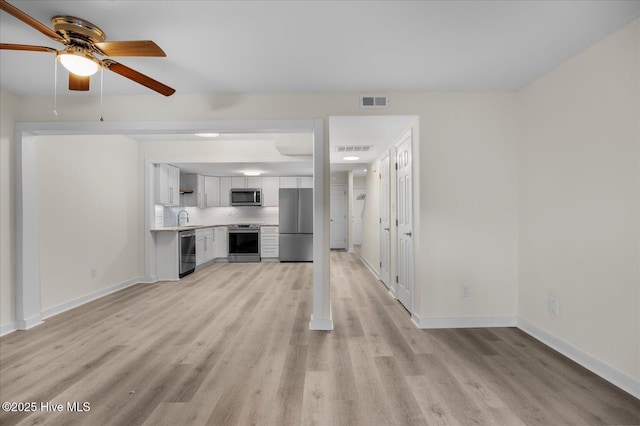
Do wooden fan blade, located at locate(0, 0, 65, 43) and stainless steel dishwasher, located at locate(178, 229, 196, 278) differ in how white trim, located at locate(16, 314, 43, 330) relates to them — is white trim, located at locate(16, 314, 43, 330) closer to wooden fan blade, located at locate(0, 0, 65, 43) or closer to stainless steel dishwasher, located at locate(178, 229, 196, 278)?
stainless steel dishwasher, located at locate(178, 229, 196, 278)

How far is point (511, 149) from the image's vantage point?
3.24 m

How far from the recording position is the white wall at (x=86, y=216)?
3.68m

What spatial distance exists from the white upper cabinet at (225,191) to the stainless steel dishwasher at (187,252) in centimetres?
181

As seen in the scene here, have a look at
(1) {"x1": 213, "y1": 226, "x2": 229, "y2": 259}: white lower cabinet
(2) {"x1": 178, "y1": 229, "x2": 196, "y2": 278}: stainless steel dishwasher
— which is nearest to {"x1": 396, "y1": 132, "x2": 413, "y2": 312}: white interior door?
(2) {"x1": 178, "y1": 229, "x2": 196, "y2": 278}: stainless steel dishwasher

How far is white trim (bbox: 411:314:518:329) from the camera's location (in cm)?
323

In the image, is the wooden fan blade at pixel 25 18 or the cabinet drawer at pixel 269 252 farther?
the cabinet drawer at pixel 269 252

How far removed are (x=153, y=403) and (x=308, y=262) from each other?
217 inches

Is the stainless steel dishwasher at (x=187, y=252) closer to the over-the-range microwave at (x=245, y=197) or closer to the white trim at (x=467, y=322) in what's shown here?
the over-the-range microwave at (x=245, y=197)

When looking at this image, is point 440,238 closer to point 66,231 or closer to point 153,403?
point 153,403

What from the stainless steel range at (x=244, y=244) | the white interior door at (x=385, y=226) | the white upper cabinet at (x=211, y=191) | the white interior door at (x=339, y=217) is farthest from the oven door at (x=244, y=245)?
the white interior door at (x=385, y=226)

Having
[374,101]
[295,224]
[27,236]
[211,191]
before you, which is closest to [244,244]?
[295,224]

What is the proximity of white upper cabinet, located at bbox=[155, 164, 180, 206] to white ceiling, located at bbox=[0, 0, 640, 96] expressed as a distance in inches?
99.6

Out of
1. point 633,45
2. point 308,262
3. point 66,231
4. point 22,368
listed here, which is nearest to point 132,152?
point 66,231

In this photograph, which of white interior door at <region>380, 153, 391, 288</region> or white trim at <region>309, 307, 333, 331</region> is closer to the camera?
white trim at <region>309, 307, 333, 331</region>
